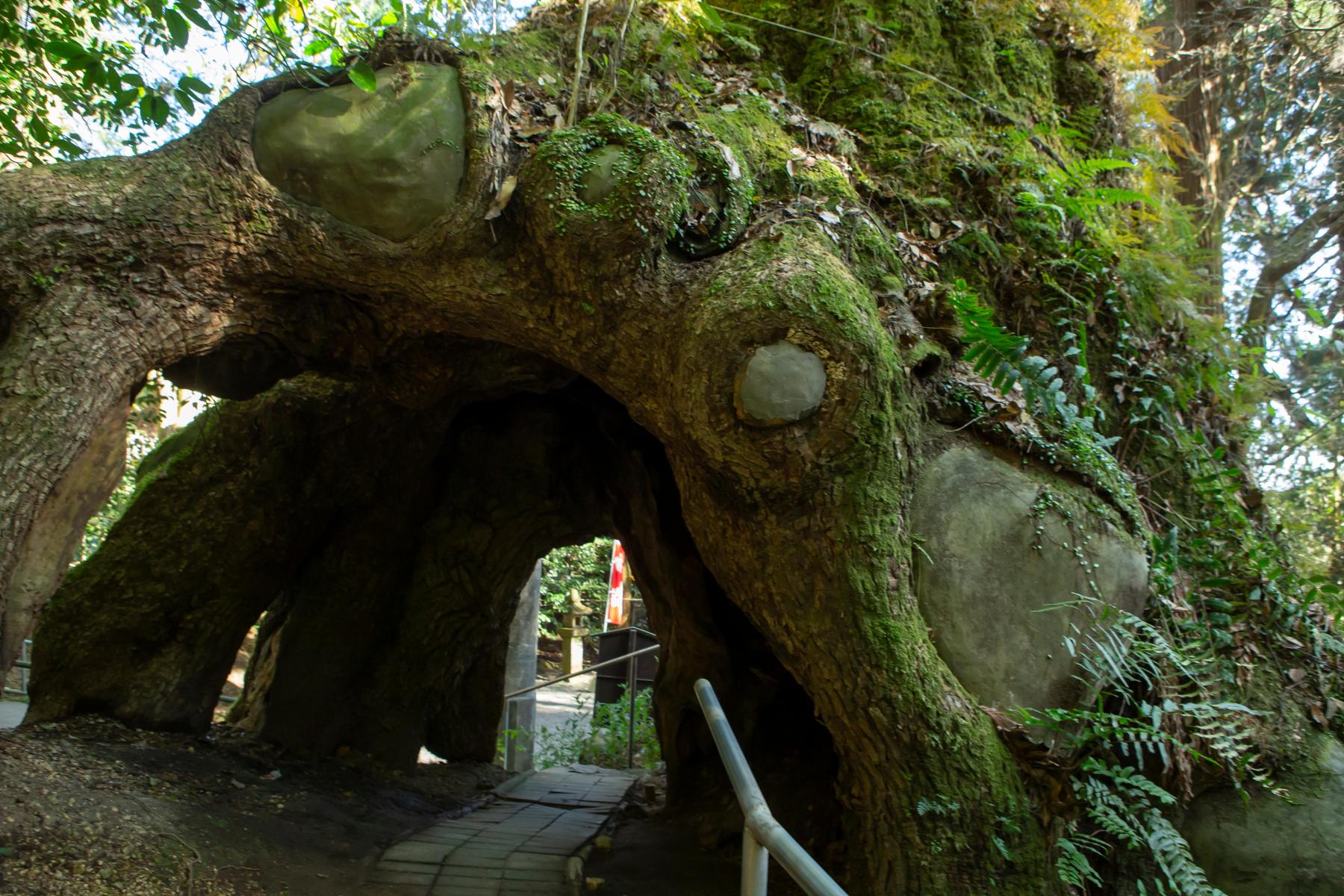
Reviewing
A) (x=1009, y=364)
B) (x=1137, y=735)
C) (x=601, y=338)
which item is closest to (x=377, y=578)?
(x=601, y=338)

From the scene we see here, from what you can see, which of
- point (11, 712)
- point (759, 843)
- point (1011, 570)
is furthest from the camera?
point (11, 712)

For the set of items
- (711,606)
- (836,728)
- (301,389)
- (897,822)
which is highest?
(301,389)

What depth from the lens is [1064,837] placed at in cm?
372

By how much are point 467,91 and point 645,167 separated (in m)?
0.94

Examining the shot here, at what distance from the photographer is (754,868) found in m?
1.90

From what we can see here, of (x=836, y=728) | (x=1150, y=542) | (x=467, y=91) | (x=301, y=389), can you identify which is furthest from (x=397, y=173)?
→ (x=1150, y=542)

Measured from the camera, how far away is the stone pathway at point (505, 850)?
461cm

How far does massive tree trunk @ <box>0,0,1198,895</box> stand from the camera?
3.68m

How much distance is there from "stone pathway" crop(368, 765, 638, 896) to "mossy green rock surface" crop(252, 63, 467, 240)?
9.99 ft

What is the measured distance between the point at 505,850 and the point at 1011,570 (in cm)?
320

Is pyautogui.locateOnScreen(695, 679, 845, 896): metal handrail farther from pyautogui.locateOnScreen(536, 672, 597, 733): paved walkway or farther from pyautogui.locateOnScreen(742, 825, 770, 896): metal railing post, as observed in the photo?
pyautogui.locateOnScreen(536, 672, 597, 733): paved walkway

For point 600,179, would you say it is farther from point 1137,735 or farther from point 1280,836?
point 1280,836

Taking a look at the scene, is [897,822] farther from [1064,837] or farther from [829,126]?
[829,126]

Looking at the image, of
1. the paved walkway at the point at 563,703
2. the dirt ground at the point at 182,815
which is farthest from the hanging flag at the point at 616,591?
the dirt ground at the point at 182,815
